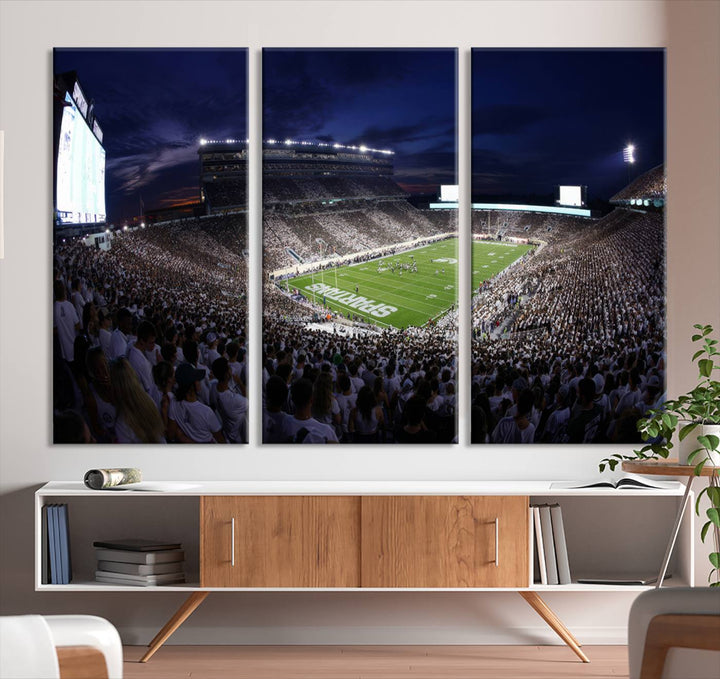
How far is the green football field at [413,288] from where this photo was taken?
402 cm

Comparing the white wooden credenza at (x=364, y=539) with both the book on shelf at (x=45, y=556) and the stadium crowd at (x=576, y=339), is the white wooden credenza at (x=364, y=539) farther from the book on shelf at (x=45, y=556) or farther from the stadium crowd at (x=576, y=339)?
the stadium crowd at (x=576, y=339)

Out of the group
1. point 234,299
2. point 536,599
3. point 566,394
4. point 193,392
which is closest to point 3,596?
point 193,392

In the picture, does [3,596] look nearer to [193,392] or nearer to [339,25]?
[193,392]

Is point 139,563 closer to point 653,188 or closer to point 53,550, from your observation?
point 53,550

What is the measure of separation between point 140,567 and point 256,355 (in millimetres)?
1007

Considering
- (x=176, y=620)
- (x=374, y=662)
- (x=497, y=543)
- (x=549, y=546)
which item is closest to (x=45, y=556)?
(x=176, y=620)

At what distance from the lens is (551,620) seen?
3723 millimetres

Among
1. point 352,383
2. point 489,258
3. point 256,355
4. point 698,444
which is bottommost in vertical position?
point 698,444

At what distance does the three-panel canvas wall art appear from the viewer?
13.0ft

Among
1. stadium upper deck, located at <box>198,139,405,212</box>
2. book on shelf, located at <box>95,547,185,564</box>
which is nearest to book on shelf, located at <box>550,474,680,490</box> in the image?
stadium upper deck, located at <box>198,139,405,212</box>

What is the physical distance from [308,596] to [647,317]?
6.31 ft

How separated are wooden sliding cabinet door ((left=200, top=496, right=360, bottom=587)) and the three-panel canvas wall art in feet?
1.41

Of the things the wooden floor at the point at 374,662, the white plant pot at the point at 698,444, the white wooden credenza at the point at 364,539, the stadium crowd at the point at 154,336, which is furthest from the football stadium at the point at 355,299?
the white plant pot at the point at 698,444

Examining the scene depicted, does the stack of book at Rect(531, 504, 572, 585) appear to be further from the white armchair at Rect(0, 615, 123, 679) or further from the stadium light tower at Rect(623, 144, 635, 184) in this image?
the white armchair at Rect(0, 615, 123, 679)
